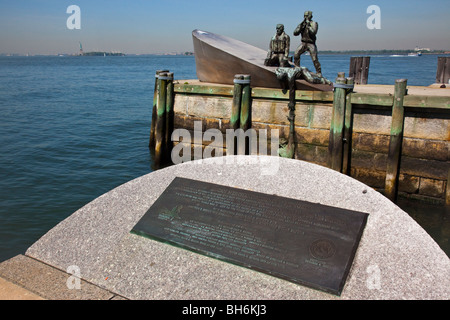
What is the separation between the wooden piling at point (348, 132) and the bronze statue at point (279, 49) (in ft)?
8.96

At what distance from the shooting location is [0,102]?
22844mm

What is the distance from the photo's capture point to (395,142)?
25.2ft

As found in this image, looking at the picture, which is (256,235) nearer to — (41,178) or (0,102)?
(41,178)

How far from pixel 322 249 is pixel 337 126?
4711 mm

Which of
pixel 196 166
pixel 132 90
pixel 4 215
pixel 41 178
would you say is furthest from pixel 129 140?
pixel 132 90

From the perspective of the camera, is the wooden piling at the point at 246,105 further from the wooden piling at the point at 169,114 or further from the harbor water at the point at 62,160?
the harbor water at the point at 62,160

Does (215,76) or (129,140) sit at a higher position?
(215,76)

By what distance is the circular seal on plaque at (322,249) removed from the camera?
3.87 m

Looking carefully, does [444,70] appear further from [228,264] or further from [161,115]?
[228,264]

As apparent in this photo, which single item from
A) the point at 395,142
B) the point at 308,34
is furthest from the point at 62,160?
the point at 395,142

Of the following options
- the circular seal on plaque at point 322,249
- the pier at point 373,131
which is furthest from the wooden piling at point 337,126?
the circular seal on plaque at point 322,249

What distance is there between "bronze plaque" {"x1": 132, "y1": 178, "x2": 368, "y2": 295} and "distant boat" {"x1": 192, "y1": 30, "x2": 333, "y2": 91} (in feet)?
17.2

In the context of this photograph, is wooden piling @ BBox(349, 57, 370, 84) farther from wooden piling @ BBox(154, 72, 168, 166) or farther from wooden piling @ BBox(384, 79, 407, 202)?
wooden piling @ BBox(154, 72, 168, 166)
